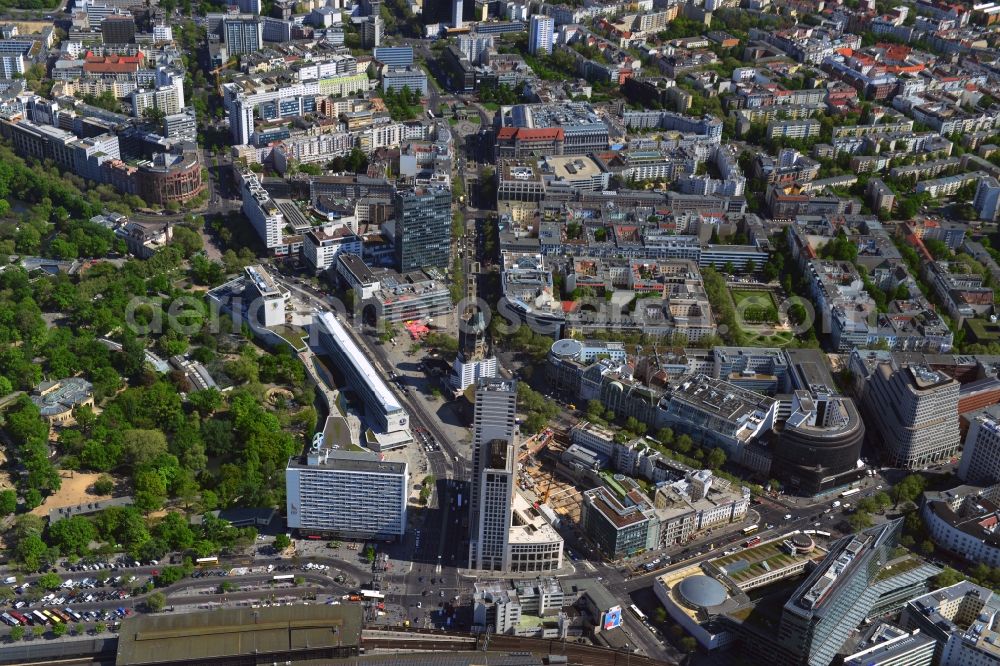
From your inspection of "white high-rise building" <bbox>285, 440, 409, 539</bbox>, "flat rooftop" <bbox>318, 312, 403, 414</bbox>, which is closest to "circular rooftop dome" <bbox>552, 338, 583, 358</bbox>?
"flat rooftop" <bbox>318, 312, 403, 414</bbox>

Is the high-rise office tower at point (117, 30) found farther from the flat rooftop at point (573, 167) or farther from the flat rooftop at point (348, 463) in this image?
the flat rooftop at point (348, 463)

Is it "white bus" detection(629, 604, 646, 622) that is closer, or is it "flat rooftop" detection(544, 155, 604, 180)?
"white bus" detection(629, 604, 646, 622)

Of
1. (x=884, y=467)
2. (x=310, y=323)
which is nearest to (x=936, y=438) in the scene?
(x=884, y=467)

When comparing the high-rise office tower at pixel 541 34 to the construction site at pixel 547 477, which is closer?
the construction site at pixel 547 477

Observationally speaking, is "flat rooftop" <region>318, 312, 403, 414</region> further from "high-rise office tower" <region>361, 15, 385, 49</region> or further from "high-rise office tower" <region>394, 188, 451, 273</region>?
"high-rise office tower" <region>361, 15, 385, 49</region>

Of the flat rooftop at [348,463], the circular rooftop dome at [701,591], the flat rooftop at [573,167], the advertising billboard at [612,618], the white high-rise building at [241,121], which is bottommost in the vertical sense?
the advertising billboard at [612,618]

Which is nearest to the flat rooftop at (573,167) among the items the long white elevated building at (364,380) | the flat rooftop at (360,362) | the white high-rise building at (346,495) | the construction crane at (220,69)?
the flat rooftop at (360,362)
